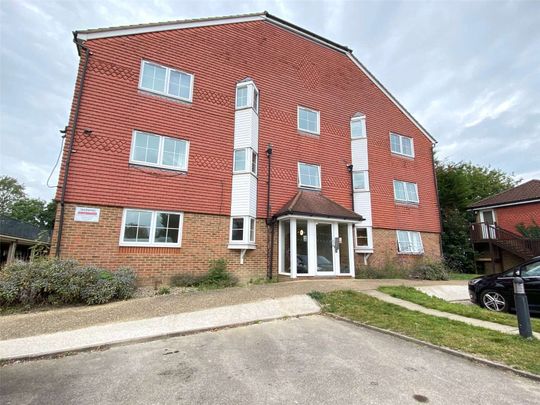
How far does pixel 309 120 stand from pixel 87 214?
11.2m

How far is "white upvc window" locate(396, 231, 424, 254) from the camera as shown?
653 inches

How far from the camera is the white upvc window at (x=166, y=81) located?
40.1 ft

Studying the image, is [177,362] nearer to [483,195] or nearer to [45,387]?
[45,387]

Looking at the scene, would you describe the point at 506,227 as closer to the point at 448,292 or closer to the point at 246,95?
the point at 448,292

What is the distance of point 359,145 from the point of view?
16938 mm

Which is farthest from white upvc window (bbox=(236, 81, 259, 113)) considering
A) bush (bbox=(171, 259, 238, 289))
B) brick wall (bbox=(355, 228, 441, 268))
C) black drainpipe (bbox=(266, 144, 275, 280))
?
brick wall (bbox=(355, 228, 441, 268))

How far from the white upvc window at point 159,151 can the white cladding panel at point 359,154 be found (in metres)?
9.23

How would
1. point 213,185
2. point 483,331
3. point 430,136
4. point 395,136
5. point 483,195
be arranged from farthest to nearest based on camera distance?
point 483,195
point 430,136
point 395,136
point 213,185
point 483,331

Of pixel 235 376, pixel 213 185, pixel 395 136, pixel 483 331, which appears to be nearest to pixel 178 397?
pixel 235 376

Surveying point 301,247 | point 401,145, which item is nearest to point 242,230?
point 301,247

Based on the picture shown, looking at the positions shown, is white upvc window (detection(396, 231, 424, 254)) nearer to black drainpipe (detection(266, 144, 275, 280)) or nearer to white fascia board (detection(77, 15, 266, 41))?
black drainpipe (detection(266, 144, 275, 280))

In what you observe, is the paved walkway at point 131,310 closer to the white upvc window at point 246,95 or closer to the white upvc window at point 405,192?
the white upvc window at point 246,95

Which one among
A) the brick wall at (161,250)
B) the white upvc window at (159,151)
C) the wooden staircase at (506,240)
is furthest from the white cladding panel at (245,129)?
the wooden staircase at (506,240)

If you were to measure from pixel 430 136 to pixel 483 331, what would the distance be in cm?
1745
